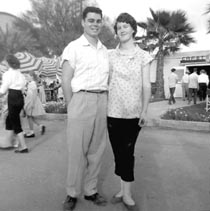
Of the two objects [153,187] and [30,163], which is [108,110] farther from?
[30,163]

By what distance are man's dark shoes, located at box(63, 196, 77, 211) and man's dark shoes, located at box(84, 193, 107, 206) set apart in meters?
0.18

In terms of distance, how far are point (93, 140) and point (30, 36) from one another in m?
27.9

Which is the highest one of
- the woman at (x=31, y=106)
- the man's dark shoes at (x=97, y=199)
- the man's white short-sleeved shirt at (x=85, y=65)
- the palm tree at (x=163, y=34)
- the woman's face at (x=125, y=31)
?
the palm tree at (x=163, y=34)

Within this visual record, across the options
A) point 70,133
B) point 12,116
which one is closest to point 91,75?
point 70,133

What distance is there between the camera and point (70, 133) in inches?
106

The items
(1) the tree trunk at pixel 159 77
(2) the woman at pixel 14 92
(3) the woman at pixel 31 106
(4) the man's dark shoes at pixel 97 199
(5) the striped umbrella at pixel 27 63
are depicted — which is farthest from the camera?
(1) the tree trunk at pixel 159 77

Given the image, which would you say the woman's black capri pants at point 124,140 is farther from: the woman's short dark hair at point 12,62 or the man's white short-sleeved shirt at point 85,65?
the woman's short dark hair at point 12,62

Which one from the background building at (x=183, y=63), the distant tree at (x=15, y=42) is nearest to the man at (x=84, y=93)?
the background building at (x=183, y=63)

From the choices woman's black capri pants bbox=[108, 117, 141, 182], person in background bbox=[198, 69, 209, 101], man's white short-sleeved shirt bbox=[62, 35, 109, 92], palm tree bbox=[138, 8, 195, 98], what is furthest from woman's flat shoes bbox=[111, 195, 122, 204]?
palm tree bbox=[138, 8, 195, 98]

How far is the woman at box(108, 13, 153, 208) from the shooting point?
2.64 m

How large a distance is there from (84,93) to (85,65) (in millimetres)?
272

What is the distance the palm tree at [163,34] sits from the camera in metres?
17.4

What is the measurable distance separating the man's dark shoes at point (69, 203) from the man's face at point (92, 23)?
170 cm

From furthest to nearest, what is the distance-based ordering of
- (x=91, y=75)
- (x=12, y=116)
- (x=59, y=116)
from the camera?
(x=59, y=116) → (x=12, y=116) → (x=91, y=75)
